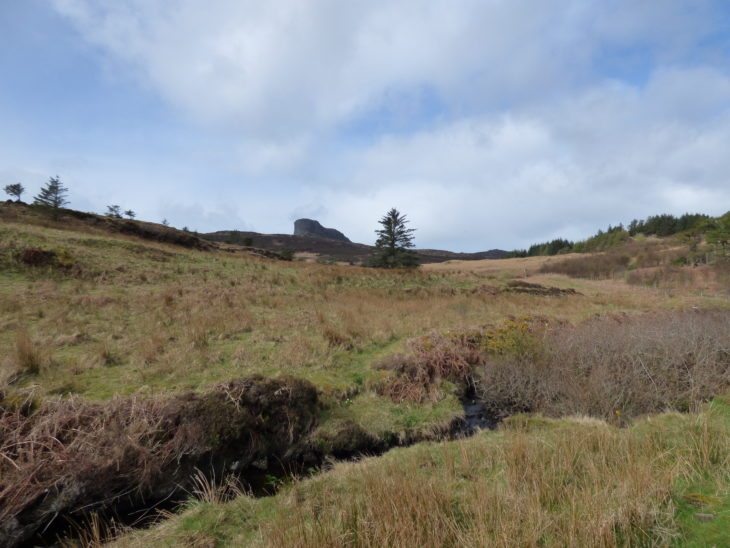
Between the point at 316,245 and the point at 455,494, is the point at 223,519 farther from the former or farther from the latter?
the point at 316,245

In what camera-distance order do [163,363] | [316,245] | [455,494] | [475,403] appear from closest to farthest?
1. [455,494]
2. [163,363]
3. [475,403]
4. [316,245]

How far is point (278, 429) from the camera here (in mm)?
6504

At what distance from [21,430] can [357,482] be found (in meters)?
4.62

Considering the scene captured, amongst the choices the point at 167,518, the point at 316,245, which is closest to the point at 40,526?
the point at 167,518

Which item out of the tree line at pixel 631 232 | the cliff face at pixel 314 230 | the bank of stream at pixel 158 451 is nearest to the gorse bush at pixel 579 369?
the bank of stream at pixel 158 451

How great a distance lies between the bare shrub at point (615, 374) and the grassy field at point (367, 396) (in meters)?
0.17

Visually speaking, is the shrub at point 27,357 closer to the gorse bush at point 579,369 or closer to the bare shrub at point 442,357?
the bare shrub at point 442,357

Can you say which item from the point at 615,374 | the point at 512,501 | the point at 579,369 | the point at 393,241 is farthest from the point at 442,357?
the point at 393,241

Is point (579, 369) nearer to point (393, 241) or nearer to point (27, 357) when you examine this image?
point (27, 357)

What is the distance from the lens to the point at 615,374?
28.3 ft

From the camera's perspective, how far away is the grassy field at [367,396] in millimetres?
3346

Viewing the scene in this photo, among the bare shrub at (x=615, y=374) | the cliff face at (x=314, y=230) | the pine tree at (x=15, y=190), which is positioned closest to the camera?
the bare shrub at (x=615, y=374)

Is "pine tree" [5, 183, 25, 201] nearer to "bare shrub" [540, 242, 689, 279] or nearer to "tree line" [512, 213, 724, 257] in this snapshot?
"bare shrub" [540, 242, 689, 279]

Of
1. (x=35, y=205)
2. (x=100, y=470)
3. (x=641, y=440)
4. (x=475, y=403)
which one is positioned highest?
(x=35, y=205)
